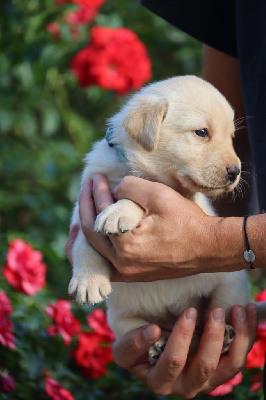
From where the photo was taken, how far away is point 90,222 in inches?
98.1

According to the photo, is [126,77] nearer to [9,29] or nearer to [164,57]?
[9,29]

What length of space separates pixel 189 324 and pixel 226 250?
1.10ft

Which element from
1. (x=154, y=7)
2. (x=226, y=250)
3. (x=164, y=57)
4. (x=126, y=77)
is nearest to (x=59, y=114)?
(x=126, y=77)

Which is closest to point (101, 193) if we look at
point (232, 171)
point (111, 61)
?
point (232, 171)

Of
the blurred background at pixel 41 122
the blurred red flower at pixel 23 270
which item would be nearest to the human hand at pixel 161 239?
the blurred red flower at pixel 23 270

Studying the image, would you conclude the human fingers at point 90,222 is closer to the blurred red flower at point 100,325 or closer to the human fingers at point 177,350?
the human fingers at point 177,350

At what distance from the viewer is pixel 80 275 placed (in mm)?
2459

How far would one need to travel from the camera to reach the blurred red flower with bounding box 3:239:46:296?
325cm

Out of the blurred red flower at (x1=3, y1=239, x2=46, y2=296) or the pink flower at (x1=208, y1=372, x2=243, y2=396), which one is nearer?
the pink flower at (x1=208, y1=372, x2=243, y2=396)

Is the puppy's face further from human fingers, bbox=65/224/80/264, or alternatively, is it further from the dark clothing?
human fingers, bbox=65/224/80/264

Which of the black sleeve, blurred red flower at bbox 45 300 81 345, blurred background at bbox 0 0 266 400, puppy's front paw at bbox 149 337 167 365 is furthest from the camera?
blurred background at bbox 0 0 266 400

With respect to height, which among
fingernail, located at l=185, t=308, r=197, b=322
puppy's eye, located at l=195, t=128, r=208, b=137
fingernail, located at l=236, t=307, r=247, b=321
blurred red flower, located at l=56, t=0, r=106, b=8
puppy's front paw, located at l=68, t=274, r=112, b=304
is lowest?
fingernail, located at l=236, t=307, r=247, b=321

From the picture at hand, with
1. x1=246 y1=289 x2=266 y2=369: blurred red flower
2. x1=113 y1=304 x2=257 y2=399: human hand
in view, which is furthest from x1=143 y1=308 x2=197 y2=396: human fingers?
x1=246 y1=289 x2=266 y2=369: blurred red flower

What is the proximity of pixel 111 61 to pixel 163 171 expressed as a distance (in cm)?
208
